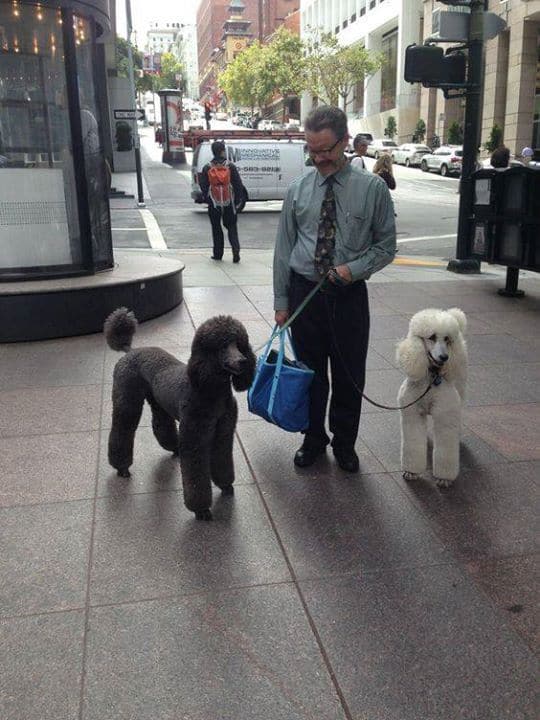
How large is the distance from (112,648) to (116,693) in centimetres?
23

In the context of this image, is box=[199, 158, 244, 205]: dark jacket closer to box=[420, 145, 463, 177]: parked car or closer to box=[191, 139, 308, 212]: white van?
box=[191, 139, 308, 212]: white van

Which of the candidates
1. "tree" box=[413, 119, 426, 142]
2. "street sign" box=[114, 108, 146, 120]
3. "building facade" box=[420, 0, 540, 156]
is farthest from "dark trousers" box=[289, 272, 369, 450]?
"tree" box=[413, 119, 426, 142]

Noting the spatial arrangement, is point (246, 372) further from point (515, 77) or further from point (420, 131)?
point (420, 131)

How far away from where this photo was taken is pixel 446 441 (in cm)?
367

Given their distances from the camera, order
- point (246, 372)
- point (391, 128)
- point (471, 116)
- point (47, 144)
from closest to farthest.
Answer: point (246, 372) → point (47, 144) → point (471, 116) → point (391, 128)

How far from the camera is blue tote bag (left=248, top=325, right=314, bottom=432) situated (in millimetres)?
3578

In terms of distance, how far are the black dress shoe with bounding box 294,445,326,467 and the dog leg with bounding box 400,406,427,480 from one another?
0.58m

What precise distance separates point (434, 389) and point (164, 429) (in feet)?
5.49

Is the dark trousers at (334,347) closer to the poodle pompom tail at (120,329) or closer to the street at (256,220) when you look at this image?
the poodle pompom tail at (120,329)

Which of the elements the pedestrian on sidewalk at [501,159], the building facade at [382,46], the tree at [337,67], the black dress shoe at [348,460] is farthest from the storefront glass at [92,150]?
the tree at [337,67]

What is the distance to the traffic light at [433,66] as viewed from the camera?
930 cm

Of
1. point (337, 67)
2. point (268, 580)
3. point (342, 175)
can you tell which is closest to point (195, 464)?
point (268, 580)

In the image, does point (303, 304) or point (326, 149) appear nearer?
point (326, 149)

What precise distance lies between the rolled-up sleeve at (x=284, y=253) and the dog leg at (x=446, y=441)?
1108 millimetres
